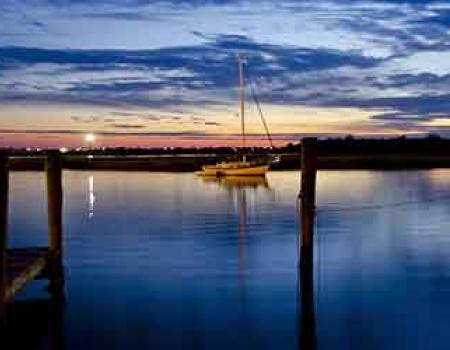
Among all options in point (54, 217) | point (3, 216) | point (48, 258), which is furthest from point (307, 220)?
point (3, 216)

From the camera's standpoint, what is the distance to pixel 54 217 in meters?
15.7

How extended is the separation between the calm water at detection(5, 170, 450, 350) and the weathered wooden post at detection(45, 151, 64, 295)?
554 millimetres

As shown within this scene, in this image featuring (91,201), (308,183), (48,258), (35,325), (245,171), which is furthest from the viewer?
(245,171)

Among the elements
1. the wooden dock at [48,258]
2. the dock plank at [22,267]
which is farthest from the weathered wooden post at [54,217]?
the dock plank at [22,267]

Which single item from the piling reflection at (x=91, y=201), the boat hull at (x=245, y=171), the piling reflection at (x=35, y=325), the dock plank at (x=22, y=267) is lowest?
the piling reflection at (x=35, y=325)

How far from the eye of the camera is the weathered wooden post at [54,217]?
608 inches

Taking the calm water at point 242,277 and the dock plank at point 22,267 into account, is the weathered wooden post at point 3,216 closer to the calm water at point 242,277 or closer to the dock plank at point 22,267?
the dock plank at point 22,267

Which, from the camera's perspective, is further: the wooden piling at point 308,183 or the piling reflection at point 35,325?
the wooden piling at point 308,183

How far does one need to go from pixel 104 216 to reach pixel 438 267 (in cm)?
1909

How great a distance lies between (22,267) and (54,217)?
2.56 metres

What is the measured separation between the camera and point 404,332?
13.4 m

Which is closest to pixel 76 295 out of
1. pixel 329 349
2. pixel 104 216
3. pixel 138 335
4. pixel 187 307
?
pixel 187 307

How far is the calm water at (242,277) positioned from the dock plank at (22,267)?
41.6 inches

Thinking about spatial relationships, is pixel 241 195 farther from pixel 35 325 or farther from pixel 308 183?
pixel 35 325
